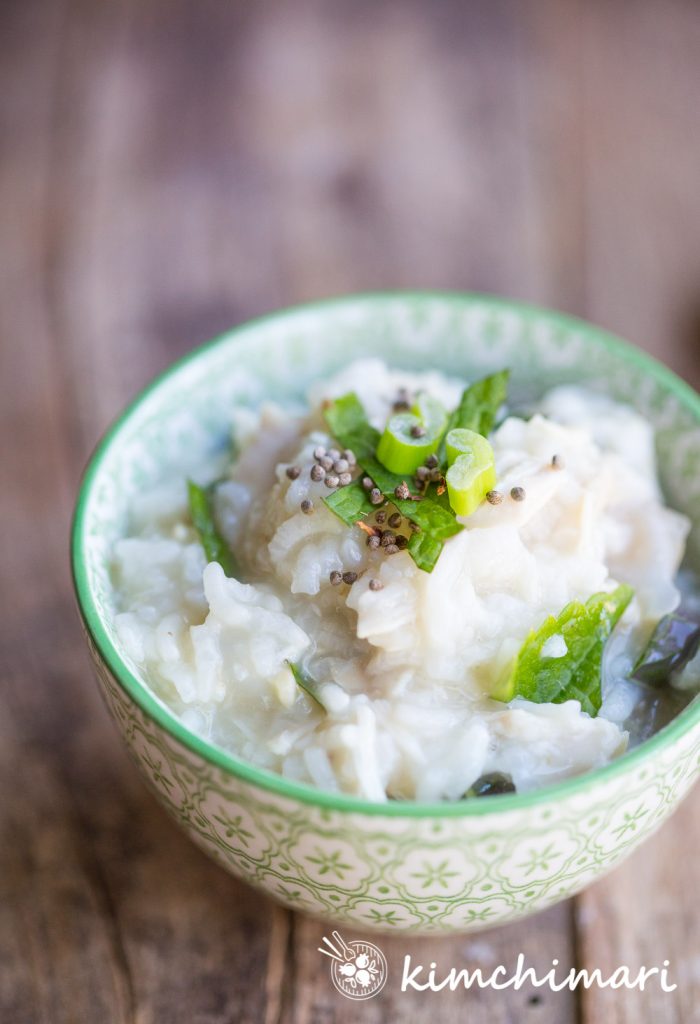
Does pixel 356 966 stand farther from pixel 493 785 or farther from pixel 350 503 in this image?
pixel 350 503

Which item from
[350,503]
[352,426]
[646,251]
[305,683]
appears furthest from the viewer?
[646,251]

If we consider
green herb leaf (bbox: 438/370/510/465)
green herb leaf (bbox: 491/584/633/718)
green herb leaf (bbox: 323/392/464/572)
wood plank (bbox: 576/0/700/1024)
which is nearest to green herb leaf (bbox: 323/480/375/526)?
green herb leaf (bbox: 323/392/464/572)

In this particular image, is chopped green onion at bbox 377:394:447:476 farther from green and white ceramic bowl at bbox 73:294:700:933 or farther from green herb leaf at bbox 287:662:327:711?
green and white ceramic bowl at bbox 73:294:700:933

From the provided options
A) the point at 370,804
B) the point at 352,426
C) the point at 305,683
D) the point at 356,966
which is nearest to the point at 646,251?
the point at 352,426

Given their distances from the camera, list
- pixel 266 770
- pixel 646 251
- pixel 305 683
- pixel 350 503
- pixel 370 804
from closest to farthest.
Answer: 1. pixel 370 804
2. pixel 266 770
3. pixel 305 683
4. pixel 350 503
5. pixel 646 251

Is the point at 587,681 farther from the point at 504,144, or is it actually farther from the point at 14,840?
the point at 504,144

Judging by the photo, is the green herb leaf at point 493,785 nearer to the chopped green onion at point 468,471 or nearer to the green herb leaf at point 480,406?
the chopped green onion at point 468,471
